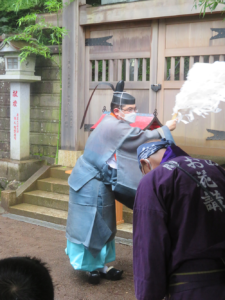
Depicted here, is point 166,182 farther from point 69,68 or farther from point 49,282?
point 69,68

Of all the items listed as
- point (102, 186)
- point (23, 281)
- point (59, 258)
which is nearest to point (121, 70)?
point (102, 186)

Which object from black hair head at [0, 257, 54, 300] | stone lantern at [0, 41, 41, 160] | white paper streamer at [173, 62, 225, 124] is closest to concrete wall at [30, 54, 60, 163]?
stone lantern at [0, 41, 41, 160]

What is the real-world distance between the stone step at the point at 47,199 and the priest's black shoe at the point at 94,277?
2.83 meters

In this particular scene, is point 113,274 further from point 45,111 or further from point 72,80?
point 45,111

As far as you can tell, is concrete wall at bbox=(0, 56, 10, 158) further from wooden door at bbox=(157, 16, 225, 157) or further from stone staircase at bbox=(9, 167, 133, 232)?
wooden door at bbox=(157, 16, 225, 157)

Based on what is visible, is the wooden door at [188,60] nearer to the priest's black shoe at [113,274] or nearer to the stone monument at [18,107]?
the stone monument at [18,107]

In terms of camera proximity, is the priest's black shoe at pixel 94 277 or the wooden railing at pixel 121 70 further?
the wooden railing at pixel 121 70

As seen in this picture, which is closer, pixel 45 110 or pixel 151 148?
pixel 151 148

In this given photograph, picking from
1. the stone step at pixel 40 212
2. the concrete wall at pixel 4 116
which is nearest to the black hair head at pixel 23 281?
the stone step at pixel 40 212

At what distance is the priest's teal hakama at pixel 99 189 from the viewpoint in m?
4.12

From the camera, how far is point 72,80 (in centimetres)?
824

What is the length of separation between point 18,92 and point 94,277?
17.3ft

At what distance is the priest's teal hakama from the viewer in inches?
162

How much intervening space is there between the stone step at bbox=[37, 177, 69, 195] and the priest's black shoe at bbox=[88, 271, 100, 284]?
3.28 m
